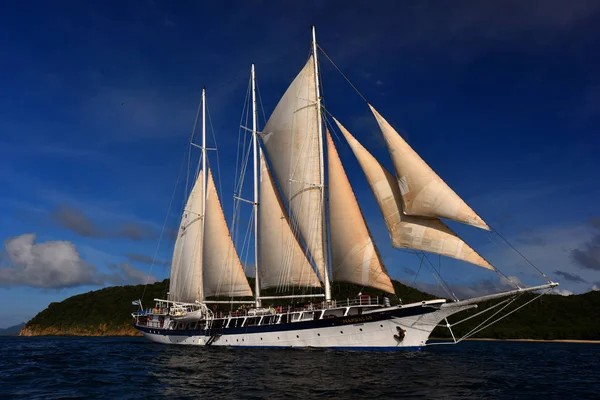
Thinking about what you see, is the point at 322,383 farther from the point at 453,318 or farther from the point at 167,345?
the point at 453,318

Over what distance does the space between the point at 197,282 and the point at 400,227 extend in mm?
29523

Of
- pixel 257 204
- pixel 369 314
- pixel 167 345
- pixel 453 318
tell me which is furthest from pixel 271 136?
pixel 453 318

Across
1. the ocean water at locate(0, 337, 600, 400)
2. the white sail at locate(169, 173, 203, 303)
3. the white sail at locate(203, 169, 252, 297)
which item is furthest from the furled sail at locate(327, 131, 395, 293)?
the white sail at locate(169, 173, 203, 303)

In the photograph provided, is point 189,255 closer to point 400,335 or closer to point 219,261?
point 219,261

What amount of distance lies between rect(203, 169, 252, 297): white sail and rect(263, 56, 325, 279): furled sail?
373 inches

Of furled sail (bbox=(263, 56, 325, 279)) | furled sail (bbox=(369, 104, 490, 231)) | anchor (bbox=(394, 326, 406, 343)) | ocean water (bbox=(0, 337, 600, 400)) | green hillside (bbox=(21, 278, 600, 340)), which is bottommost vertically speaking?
ocean water (bbox=(0, 337, 600, 400))

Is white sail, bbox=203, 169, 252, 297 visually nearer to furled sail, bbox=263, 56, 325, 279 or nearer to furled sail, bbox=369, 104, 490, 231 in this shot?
furled sail, bbox=263, 56, 325, 279

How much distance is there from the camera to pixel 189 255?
55812 mm

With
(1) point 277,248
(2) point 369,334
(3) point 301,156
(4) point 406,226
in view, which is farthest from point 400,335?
(3) point 301,156

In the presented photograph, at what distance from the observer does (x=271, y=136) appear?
5003 centimetres

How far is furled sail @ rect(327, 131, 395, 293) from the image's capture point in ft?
123

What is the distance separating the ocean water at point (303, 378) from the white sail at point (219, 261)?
634 inches

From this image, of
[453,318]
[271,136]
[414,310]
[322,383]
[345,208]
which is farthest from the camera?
[453,318]

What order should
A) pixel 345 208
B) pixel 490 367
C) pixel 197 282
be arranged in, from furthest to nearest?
pixel 197 282, pixel 345 208, pixel 490 367
